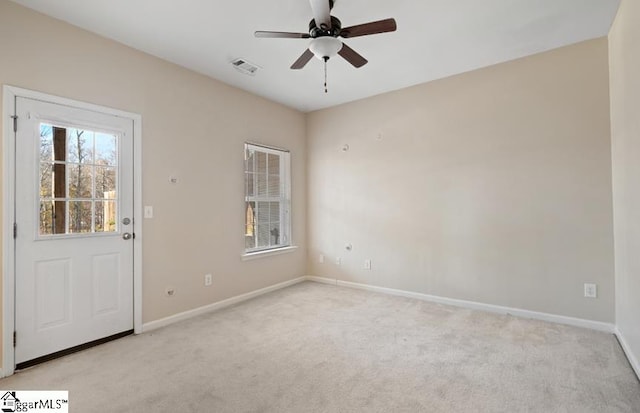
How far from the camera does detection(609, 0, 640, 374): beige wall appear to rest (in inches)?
83.2

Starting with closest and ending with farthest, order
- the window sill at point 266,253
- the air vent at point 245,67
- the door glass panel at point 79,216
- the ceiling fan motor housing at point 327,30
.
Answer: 1. the ceiling fan motor housing at point 327,30
2. the door glass panel at point 79,216
3. the air vent at point 245,67
4. the window sill at point 266,253

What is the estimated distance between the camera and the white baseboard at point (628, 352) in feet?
6.98

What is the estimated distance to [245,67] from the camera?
338cm

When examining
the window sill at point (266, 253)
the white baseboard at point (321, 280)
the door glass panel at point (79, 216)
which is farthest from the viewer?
the white baseboard at point (321, 280)

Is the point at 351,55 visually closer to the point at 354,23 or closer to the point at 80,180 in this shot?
the point at 354,23

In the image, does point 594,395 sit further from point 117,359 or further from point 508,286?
point 117,359

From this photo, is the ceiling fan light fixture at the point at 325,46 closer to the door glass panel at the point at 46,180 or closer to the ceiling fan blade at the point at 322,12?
the ceiling fan blade at the point at 322,12

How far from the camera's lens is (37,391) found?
202 cm

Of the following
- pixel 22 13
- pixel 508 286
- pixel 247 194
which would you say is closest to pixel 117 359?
pixel 247 194

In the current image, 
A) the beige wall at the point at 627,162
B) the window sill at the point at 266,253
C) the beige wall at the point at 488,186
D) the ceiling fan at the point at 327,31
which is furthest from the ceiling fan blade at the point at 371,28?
A: the window sill at the point at 266,253

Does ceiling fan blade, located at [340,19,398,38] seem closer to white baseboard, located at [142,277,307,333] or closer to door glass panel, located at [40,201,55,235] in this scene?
door glass panel, located at [40,201,55,235]

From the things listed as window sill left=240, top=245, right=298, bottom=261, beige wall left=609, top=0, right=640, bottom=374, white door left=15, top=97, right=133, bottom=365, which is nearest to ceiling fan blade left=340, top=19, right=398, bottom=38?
beige wall left=609, top=0, right=640, bottom=374

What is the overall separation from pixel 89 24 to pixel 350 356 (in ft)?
11.7

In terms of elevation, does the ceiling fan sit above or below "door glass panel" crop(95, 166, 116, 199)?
above
